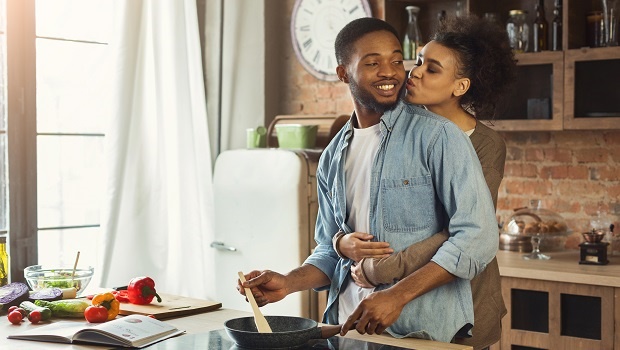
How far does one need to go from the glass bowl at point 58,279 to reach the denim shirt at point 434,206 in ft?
3.20

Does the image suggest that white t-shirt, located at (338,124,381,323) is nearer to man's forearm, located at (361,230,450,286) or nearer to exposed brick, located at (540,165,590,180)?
man's forearm, located at (361,230,450,286)

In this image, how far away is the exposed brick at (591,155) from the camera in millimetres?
4109

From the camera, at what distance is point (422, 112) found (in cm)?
231

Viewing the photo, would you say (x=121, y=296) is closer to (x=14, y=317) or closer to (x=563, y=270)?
(x=14, y=317)

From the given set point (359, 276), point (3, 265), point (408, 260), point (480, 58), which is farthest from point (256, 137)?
point (408, 260)

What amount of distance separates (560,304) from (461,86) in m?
1.39

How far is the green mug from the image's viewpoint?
4668 mm

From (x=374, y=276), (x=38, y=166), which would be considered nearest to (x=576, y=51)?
(x=374, y=276)

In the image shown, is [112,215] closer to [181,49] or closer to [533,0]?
[181,49]

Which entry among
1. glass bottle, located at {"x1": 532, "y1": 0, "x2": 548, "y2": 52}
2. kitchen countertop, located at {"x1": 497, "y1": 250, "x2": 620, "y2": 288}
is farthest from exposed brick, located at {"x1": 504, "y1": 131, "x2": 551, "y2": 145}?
kitchen countertop, located at {"x1": 497, "y1": 250, "x2": 620, "y2": 288}

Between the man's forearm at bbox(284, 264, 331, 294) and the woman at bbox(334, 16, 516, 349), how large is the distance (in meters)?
0.13

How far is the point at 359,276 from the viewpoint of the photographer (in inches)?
89.7

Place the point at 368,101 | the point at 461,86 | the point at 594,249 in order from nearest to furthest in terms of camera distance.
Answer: the point at 368,101
the point at 461,86
the point at 594,249

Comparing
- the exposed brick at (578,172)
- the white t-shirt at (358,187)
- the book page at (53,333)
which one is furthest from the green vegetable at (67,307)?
the exposed brick at (578,172)
